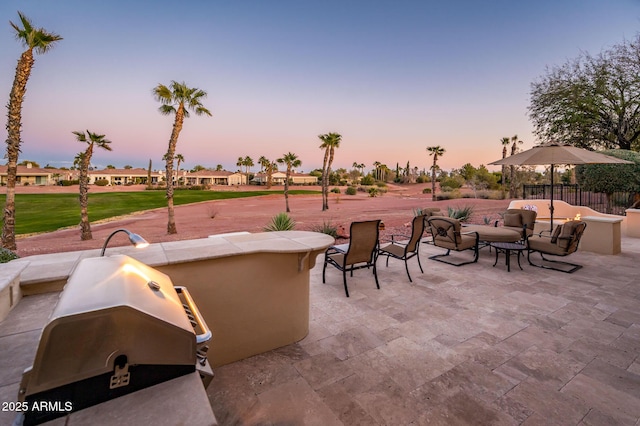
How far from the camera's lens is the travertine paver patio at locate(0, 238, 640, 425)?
74.2 inches

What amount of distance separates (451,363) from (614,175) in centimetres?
1242

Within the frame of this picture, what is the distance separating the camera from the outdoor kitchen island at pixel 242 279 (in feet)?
7.14

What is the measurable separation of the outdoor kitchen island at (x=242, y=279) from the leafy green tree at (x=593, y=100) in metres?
16.3

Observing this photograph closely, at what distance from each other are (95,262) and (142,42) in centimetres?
1473

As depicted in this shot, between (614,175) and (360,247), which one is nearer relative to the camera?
(360,247)

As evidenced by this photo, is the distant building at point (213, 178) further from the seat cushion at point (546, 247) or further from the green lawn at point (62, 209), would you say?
the seat cushion at point (546, 247)

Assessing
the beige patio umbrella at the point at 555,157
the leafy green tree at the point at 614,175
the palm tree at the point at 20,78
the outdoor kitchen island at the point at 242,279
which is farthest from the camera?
the leafy green tree at the point at 614,175

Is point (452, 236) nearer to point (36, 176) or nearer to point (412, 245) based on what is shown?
point (412, 245)

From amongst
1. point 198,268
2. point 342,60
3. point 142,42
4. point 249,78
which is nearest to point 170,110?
point 142,42

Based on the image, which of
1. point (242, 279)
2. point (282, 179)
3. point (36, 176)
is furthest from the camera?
point (282, 179)

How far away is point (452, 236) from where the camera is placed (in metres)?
5.43

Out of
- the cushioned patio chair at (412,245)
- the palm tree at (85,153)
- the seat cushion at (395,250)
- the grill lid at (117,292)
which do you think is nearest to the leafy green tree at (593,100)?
the cushioned patio chair at (412,245)

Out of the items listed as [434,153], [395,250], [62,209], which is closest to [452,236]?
[395,250]

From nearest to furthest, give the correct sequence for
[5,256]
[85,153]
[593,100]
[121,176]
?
[5,256], [593,100], [85,153], [121,176]
